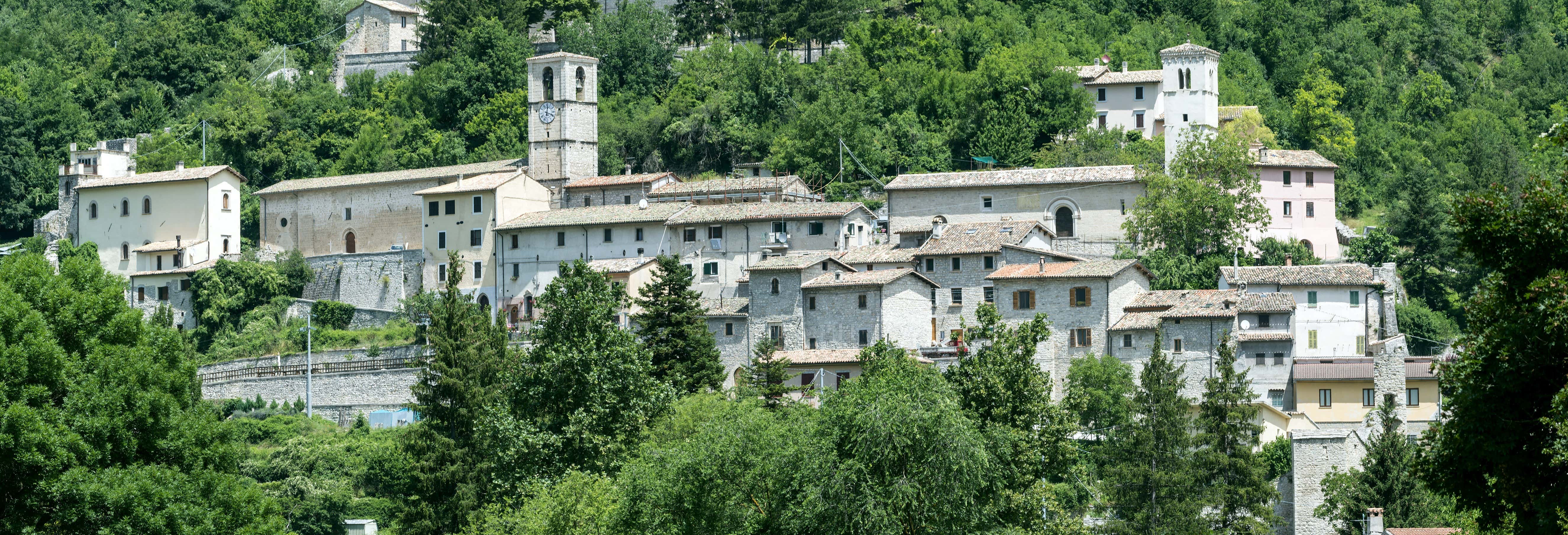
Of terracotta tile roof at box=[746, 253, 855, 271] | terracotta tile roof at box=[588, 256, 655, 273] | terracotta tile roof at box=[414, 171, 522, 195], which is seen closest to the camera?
terracotta tile roof at box=[746, 253, 855, 271]

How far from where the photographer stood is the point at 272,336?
62125mm

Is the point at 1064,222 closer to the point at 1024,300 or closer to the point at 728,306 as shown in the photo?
the point at 1024,300

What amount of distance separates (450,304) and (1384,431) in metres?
22.1

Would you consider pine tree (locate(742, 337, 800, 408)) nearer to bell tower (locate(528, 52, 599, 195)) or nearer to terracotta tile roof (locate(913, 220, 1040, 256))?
terracotta tile roof (locate(913, 220, 1040, 256))

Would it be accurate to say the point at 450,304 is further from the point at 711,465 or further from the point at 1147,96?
the point at 1147,96

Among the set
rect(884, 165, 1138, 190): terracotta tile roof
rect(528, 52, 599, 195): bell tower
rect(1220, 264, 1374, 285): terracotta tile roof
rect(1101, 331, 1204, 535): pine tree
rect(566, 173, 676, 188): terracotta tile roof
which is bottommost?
rect(1101, 331, 1204, 535): pine tree

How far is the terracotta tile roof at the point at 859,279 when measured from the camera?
174 feet

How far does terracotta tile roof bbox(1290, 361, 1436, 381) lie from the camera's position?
162 ft

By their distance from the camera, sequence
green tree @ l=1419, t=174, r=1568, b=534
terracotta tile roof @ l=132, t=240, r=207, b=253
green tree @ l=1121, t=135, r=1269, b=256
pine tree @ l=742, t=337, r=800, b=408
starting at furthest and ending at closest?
terracotta tile roof @ l=132, t=240, r=207, b=253
green tree @ l=1121, t=135, r=1269, b=256
pine tree @ l=742, t=337, r=800, b=408
green tree @ l=1419, t=174, r=1568, b=534

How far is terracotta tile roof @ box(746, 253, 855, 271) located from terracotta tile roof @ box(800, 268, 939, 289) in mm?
466

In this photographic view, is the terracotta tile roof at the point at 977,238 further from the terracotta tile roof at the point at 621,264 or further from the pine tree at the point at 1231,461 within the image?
the pine tree at the point at 1231,461

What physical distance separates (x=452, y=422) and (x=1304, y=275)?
2507 cm

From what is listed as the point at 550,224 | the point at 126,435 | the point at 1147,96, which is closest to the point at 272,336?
the point at 550,224

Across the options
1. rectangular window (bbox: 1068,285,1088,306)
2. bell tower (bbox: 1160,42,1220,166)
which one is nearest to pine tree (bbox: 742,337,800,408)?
rectangular window (bbox: 1068,285,1088,306)
